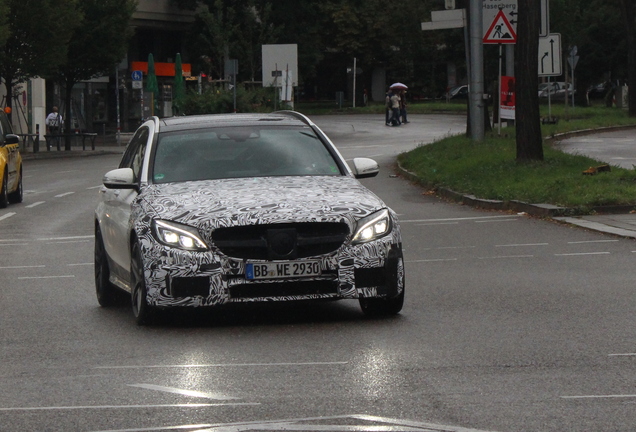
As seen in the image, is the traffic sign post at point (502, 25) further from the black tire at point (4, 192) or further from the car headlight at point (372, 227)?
the car headlight at point (372, 227)

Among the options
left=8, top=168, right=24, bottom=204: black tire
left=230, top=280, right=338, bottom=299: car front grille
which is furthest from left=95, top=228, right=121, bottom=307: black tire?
left=8, top=168, right=24, bottom=204: black tire

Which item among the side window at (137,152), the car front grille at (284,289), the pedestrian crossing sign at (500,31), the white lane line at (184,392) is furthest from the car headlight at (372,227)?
the pedestrian crossing sign at (500,31)

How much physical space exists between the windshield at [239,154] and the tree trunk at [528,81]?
1355 centimetres

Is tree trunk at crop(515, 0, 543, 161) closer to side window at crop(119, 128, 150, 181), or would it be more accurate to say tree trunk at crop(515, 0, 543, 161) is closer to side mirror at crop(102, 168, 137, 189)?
side window at crop(119, 128, 150, 181)

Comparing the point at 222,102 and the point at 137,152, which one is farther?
the point at 222,102

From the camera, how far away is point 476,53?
30375 mm

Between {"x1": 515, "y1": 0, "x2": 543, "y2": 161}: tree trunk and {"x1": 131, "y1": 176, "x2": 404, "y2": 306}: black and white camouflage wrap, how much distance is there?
14.7 m

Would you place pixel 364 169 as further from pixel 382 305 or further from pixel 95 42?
pixel 95 42

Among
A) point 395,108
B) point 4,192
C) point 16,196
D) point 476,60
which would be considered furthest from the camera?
point 395,108

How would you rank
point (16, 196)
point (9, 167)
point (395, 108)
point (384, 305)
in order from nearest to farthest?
point (384, 305) < point (9, 167) < point (16, 196) < point (395, 108)

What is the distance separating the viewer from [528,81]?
23.9 metres

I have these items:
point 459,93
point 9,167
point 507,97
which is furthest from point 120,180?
point 459,93

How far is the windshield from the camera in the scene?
10281 millimetres

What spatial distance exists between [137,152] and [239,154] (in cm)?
118
